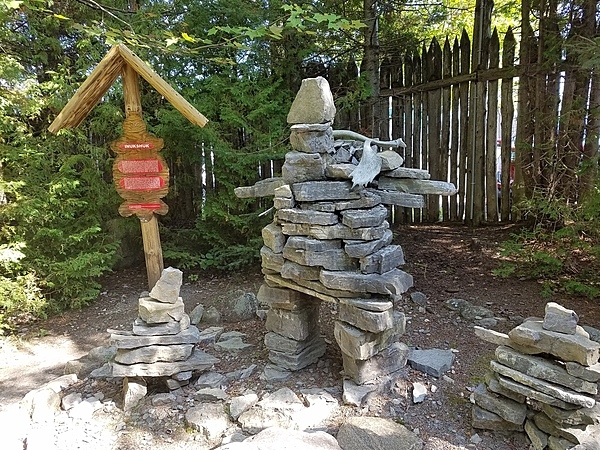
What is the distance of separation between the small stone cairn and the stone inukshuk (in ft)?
2.65

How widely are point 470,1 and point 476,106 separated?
4.14 meters

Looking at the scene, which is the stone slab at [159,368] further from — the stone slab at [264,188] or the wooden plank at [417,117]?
the wooden plank at [417,117]

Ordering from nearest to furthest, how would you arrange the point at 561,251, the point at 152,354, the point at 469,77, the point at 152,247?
the point at 152,354, the point at 152,247, the point at 561,251, the point at 469,77

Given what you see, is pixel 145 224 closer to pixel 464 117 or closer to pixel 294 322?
pixel 294 322

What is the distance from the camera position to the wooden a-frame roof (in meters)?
4.42

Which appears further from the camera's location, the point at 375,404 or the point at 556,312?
the point at 375,404

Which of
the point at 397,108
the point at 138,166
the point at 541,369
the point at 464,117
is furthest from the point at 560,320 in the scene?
the point at 397,108

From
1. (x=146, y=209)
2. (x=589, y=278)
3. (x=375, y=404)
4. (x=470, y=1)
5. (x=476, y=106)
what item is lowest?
(x=375, y=404)

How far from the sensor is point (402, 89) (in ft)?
25.1

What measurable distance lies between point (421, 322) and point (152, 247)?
3259mm

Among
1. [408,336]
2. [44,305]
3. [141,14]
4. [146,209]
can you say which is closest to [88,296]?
[44,305]

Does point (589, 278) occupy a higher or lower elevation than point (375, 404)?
higher

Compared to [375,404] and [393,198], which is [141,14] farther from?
[375,404]

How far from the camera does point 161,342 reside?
3914 millimetres
